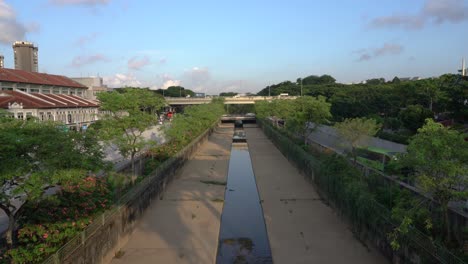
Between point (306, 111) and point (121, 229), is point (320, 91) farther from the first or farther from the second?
point (121, 229)

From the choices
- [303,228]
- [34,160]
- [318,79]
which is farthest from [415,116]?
[318,79]

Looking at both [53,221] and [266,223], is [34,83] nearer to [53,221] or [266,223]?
[266,223]

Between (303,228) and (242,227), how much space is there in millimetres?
3333

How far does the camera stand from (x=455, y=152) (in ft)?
36.2

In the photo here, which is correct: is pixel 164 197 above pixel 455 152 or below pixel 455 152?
below

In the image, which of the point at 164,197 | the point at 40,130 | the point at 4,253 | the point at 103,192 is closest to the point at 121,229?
the point at 103,192

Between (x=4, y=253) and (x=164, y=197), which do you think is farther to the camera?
(x=164, y=197)

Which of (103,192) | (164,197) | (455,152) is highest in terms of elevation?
(455,152)

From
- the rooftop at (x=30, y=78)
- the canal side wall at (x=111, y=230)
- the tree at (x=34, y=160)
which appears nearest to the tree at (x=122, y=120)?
the canal side wall at (x=111, y=230)

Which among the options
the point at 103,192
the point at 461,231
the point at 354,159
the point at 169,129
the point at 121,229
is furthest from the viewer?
the point at 169,129

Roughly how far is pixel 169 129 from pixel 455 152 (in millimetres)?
32130

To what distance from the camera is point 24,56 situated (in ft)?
288

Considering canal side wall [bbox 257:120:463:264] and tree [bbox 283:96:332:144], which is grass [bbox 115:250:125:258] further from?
tree [bbox 283:96:332:144]

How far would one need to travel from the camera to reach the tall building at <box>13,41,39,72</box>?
86.4 metres
